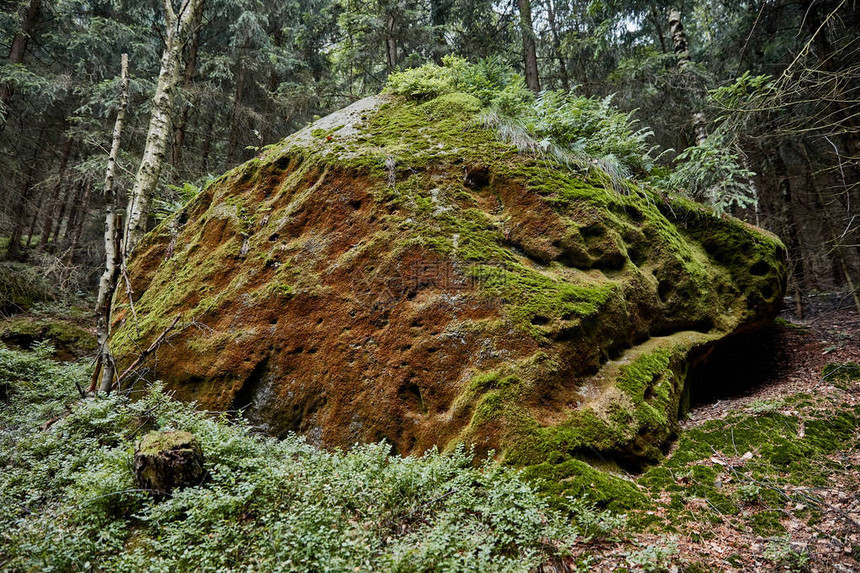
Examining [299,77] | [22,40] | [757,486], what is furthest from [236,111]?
[757,486]

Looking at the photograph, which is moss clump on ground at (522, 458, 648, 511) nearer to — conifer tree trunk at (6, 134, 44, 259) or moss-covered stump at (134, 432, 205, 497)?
moss-covered stump at (134, 432, 205, 497)

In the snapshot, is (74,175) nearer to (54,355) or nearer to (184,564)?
(54,355)

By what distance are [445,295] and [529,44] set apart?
9.80m

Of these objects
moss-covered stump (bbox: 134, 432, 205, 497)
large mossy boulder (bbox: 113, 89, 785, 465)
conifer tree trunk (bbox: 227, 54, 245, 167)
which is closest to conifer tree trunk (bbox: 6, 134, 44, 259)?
conifer tree trunk (bbox: 227, 54, 245, 167)

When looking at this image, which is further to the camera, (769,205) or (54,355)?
(769,205)

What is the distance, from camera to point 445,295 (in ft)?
15.8

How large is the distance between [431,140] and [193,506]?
5.18 metres

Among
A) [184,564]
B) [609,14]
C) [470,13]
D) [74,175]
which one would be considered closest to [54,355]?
[74,175]

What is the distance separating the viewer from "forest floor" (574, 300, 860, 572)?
2826 millimetres

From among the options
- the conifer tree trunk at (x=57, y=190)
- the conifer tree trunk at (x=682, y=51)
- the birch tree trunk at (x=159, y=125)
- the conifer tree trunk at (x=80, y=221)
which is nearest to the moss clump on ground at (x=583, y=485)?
the birch tree trunk at (x=159, y=125)

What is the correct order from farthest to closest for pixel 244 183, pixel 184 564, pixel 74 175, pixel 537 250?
pixel 74 175 < pixel 244 183 < pixel 537 250 < pixel 184 564

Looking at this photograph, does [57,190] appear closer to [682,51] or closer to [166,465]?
[166,465]

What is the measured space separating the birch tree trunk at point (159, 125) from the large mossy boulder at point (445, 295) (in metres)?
2.01

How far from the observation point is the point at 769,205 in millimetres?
13570
